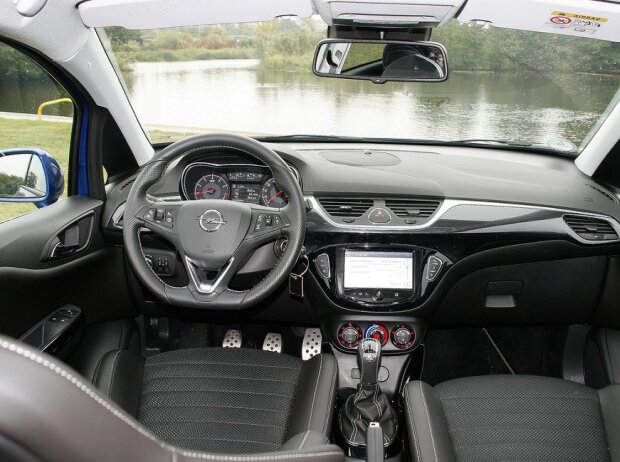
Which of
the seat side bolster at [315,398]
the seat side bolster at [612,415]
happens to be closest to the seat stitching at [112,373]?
the seat side bolster at [315,398]

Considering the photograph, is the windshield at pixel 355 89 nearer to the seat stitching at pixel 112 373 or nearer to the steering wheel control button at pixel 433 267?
the steering wheel control button at pixel 433 267

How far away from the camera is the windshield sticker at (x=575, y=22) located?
1835 millimetres

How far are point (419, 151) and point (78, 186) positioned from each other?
1.71 m

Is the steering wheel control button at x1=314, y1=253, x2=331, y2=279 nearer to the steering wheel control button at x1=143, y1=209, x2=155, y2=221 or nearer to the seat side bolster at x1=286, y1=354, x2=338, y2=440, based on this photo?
the seat side bolster at x1=286, y1=354, x2=338, y2=440

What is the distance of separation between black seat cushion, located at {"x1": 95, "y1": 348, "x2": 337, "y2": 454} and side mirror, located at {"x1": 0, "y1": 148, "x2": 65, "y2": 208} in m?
0.77

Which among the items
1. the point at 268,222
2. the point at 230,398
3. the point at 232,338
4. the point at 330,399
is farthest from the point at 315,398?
the point at 232,338

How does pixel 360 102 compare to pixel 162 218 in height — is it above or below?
above

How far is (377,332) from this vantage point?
9.73ft

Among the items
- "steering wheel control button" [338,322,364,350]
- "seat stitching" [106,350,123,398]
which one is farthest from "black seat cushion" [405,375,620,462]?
"seat stitching" [106,350,123,398]

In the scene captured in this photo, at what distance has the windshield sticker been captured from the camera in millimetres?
1835

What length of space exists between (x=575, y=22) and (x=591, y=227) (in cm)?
118

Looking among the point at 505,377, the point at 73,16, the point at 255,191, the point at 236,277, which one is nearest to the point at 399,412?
the point at 505,377

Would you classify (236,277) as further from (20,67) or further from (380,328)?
(20,67)

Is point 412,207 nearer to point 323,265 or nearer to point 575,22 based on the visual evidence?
point 323,265
